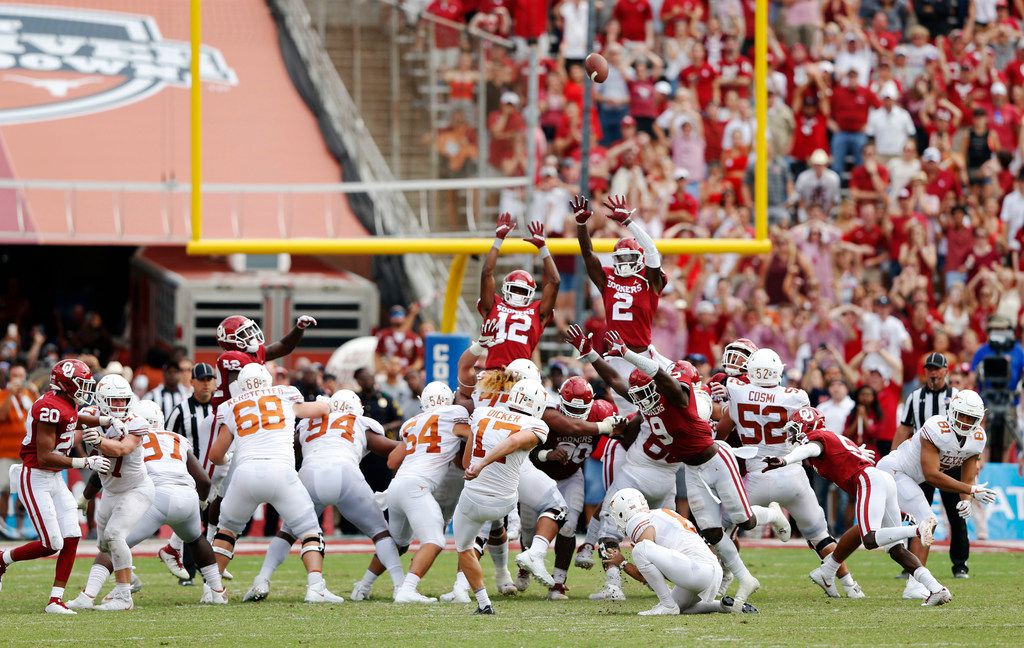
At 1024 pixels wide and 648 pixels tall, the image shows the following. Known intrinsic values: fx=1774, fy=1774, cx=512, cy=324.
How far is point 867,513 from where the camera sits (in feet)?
35.1

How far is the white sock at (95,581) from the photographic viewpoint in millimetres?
10492

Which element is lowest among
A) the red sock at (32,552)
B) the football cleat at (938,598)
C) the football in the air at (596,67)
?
the football cleat at (938,598)

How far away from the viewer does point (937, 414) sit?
40.2 ft

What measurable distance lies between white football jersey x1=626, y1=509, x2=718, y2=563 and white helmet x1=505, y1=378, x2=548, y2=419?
967mm

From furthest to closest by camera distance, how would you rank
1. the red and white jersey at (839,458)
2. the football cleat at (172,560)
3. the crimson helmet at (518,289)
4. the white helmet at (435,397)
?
the crimson helmet at (518,289)
the football cleat at (172,560)
the white helmet at (435,397)
the red and white jersey at (839,458)

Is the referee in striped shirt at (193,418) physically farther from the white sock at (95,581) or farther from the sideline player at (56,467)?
the sideline player at (56,467)

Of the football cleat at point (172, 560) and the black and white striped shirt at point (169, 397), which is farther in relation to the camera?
the black and white striped shirt at point (169, 397)

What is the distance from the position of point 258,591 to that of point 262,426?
1.03m

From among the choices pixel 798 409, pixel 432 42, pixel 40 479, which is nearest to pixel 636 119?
pixel 432 42

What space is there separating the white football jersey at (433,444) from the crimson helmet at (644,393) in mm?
1136

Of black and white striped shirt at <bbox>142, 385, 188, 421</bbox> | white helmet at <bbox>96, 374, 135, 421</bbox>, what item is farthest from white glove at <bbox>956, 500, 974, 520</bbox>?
black and white striped shirt at <bbox>142, 385, 188, 421</bbox>

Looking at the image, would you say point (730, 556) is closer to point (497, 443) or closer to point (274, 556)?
point (497, 443)

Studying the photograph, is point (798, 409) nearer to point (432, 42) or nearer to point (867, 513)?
point (867, 513)

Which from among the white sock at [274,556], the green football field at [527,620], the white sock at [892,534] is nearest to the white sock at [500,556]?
the green football field at [527,620]
